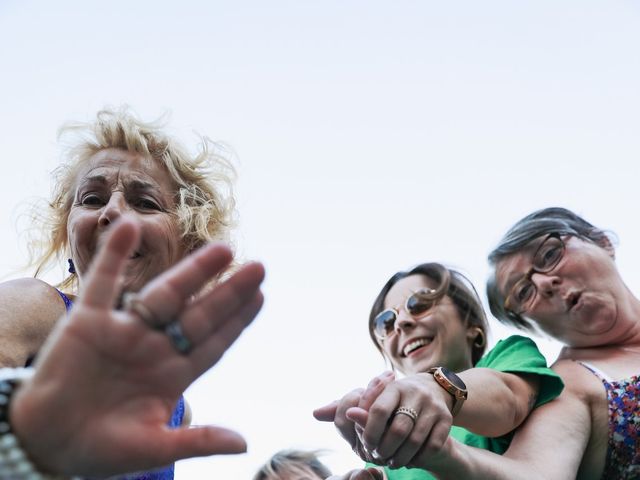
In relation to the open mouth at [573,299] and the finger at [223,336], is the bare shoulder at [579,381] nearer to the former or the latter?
the open mouth at [573,299]

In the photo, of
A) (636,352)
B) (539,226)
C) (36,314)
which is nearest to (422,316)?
(539,226)

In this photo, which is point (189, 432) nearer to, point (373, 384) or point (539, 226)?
point (373, 384)

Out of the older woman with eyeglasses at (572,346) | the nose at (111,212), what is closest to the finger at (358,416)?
the older woman with eyeglasses at (572,346)

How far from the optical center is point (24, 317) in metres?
1.79

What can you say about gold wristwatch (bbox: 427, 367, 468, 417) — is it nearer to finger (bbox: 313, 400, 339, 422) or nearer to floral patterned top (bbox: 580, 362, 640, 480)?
finger (bbox: 313, 400, 339, 422)

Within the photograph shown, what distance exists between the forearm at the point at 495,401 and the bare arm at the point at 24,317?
1.23m

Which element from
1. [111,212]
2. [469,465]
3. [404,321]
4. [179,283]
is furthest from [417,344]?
[179,283]

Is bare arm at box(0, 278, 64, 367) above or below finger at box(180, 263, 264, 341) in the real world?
below

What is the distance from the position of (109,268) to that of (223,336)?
0.79 feet

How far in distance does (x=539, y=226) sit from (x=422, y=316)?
2.14 feet

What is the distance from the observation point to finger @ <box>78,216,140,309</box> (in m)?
1.00

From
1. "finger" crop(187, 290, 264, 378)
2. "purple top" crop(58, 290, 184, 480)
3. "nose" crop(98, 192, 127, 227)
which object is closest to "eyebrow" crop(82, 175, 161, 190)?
"nose" crop(98, 192, 127, 227)

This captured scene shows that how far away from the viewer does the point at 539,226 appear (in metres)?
2.76

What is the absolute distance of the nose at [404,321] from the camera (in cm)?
290
